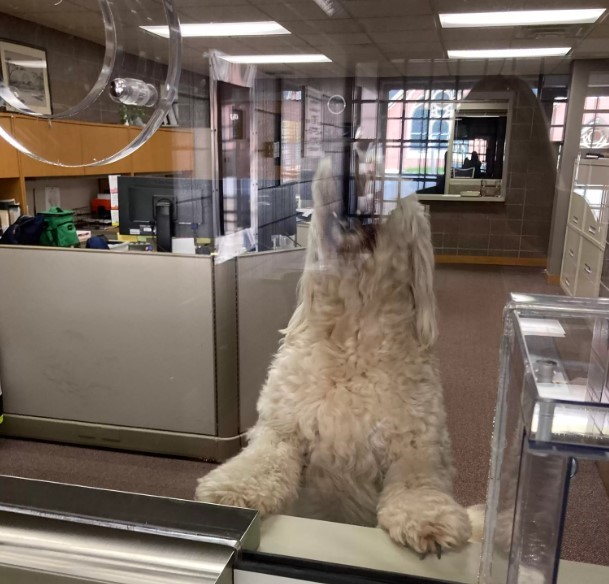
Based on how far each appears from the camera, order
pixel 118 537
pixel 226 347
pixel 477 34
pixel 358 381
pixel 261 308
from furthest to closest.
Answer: pixel 226 347
pixel 261 308
pixel 358 381
pixel 477 34
pixel 118 537

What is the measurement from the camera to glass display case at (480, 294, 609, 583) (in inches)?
15.5

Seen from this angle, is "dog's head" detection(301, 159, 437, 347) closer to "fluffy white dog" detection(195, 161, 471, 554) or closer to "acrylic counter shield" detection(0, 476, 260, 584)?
"fluffy white dog" detection(195, 161, 471, 554)

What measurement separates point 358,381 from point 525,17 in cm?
53

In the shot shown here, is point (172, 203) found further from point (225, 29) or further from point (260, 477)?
point (260, 477)

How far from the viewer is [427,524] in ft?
2.19

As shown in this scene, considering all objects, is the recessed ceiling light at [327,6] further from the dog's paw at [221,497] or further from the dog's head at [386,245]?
the dog's paw at [221,497]

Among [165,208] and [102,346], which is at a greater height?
[165,208]

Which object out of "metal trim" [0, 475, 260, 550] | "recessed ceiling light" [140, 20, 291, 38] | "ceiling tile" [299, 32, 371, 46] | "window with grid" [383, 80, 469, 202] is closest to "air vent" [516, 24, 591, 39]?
"window with grid" [383, 80, 469, 202]

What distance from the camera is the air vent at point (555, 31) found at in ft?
2.39

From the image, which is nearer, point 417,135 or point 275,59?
point 417,135

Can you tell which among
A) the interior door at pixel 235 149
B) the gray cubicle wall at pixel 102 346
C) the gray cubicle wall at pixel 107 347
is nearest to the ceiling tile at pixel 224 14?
the interior door at pixel 235 149

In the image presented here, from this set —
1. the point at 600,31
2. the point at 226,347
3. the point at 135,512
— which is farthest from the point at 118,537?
the point at 226,347

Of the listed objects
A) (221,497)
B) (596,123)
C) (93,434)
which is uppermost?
(596,123)

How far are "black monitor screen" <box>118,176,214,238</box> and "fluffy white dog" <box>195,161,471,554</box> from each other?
0.52m
